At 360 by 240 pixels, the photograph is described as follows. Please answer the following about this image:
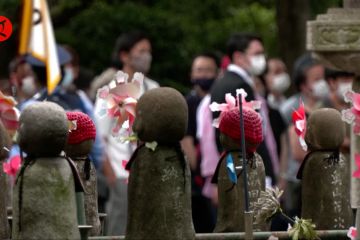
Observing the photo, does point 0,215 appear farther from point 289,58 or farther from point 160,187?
point 289,58

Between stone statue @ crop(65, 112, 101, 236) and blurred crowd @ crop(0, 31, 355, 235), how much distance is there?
4090 mm

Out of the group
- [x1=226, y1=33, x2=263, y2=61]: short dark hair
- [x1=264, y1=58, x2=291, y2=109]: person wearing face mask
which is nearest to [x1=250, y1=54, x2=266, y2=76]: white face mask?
[x1=226, y1=33, x2=263, y2=61]: short dark hair

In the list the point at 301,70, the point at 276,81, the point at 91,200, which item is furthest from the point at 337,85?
the point at 91,200

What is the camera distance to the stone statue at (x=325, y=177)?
778cm

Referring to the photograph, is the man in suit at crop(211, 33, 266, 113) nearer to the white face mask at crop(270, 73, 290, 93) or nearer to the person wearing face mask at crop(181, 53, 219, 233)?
the person wearing face mask at crop(181, 53, 219, 233)

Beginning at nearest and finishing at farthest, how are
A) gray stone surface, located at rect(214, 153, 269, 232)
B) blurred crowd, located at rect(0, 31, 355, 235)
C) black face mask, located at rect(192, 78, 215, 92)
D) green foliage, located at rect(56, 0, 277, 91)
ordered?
gray stone surface, located at rect(214, 153, 269, 232)
blurred crowd, located at rect(0, 31, 355, 235)
black face mask, located at rect(192, 78, 215, 92)
green foliage, located at rect(56, 0, 277, 91)

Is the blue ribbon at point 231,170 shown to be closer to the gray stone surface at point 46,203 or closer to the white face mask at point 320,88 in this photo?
the gray stone surface at point 46,203

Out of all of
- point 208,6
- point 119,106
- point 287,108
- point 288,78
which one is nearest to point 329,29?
point 119,106

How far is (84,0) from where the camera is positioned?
859 inches

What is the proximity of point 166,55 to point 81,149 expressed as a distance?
1384cm

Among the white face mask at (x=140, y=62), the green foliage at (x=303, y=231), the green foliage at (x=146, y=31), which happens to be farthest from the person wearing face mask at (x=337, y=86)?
the green foliage at (x=146, y=31)

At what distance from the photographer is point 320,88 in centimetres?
1462

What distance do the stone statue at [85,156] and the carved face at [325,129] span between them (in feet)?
3.64

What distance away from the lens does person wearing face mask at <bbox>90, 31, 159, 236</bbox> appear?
1279 cm
